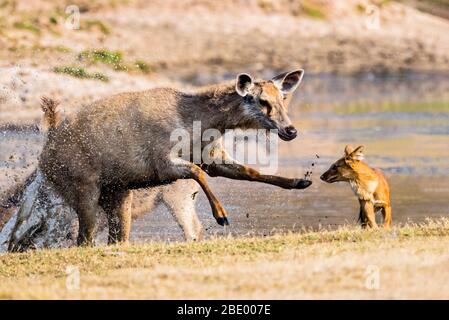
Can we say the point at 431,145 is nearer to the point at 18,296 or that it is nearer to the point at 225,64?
the point at 225,64

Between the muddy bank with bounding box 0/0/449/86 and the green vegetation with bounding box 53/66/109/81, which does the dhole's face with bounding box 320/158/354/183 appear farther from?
the muddy bank with bounding box 0/0/449/86

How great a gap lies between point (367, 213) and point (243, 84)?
6.23 feet

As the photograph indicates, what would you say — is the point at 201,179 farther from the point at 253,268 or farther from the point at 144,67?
the point at 144,67

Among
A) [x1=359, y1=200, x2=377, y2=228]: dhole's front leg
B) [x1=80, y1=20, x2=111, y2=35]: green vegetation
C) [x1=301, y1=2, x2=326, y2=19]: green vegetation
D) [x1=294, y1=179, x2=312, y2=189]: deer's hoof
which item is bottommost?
[x1=359, y1=200, x2=377, y2=228]: dhole's front leg

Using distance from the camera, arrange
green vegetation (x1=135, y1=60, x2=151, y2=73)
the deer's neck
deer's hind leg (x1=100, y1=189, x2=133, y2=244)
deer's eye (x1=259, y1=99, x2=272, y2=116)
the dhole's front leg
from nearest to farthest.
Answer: deer's eye (x1=259, y1=99, x2=272, y2=116), the deer's neck, the dhole's front leg, deer's hind leg (x1=100, y1=189, x2=133, y2=244), green vegetation (x1=135, y1=60, x2=151, y2=73)

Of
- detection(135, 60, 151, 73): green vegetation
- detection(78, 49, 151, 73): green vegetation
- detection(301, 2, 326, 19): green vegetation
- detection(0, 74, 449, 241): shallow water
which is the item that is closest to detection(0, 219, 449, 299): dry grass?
detection(0, 74, 449, 241): shallow water

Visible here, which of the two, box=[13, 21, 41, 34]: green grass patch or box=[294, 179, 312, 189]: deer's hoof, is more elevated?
box=[13, 21, 41, 34]: green grass patch

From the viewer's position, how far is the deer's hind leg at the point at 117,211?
534 inches

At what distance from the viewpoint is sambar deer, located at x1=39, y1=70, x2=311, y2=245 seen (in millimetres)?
12836

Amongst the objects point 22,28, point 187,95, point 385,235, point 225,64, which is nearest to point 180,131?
point 187,95

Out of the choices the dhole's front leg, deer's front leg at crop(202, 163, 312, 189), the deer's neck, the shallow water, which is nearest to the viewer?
deer's front leg at crop(202, 163, 312, 189)

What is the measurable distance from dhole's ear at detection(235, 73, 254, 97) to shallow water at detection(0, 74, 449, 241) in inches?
100.0

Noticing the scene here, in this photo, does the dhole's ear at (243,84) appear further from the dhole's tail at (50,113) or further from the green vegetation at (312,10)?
the green vegetation at (312,10)
